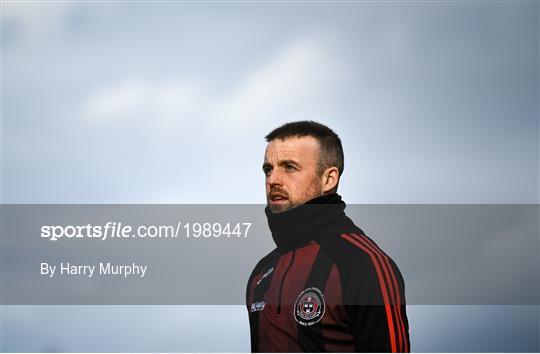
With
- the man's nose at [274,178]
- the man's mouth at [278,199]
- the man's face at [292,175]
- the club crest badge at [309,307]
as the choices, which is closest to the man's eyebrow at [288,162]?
the man's face at [292,175]

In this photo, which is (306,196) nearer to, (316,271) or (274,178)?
(274,178)

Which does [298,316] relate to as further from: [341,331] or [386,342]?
[386,342]

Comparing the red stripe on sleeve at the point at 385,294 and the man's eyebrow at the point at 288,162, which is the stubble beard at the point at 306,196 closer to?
the man's eyebrow at the point at 288,162

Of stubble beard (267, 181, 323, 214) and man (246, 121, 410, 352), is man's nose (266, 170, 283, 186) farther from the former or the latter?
stubble beard (267, 181, 323, 214)

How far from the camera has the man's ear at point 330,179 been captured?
8.69 meters

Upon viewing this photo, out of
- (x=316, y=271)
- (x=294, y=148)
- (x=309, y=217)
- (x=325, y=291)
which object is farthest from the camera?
(x=294, y=148)

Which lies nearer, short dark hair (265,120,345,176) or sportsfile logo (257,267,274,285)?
short dark hair (265,120,345,176)

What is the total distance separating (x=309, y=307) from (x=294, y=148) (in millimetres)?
2244

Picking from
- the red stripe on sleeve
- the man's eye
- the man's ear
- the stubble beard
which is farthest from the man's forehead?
the red stripe on sleeve

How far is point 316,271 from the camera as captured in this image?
26.7 ft

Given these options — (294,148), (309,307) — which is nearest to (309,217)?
(294,148)

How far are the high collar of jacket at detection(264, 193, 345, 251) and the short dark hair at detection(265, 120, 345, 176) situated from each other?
1.47 ft

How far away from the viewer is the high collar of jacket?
8.55 metres

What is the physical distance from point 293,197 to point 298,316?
165cm
